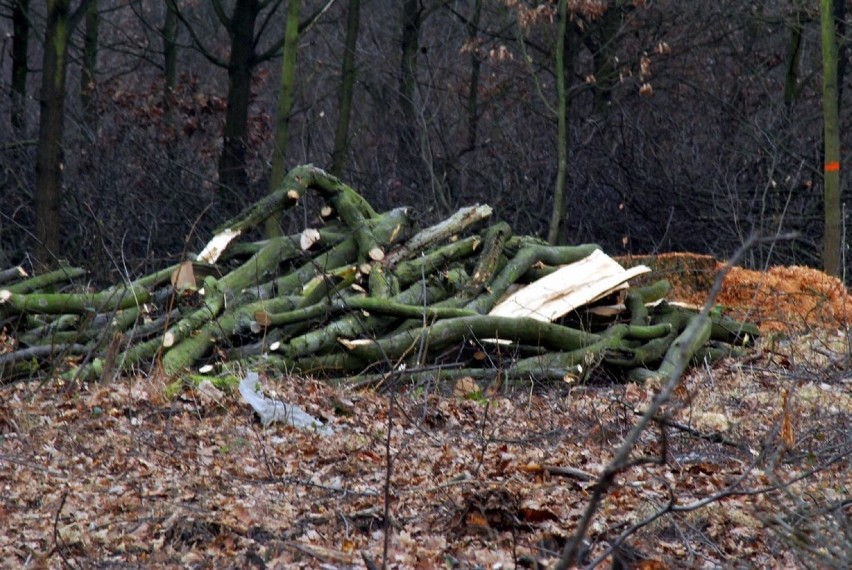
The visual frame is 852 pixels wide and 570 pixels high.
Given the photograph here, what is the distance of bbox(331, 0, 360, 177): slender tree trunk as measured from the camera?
17.2 meters

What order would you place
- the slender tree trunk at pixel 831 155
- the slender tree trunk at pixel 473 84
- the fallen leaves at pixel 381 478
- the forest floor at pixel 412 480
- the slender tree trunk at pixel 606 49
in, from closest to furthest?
1. the forest floor at pixel 412 480
2. the fallen leaves at pixel 381 478
3. the slender tree trunk at pixel 831 155
4. the slender tree trunk at pixel 606 49
5. the slender tree trunk at pixel 473 84

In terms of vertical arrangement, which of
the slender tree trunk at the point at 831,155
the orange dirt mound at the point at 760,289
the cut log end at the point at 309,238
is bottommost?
the orange dirt mound at the point at 760,289

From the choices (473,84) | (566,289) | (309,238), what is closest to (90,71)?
(473,84)

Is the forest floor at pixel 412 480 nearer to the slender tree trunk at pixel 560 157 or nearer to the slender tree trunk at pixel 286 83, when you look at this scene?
the slender tree trunk at pixel 286 83

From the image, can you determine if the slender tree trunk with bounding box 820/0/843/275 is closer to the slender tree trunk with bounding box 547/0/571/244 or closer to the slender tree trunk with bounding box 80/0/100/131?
the slender tree trunk with bounding box 547/0/571/244

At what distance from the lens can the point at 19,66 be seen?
1747cm

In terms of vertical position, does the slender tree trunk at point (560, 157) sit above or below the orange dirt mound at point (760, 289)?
above

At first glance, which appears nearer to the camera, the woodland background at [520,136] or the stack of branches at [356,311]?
the stack of branches at [356,311]

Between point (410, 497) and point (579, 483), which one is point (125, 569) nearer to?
point (410, 497)

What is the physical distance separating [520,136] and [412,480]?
1322 centimetres

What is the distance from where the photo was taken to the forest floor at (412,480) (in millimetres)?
4586

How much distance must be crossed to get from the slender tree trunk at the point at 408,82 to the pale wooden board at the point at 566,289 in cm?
862

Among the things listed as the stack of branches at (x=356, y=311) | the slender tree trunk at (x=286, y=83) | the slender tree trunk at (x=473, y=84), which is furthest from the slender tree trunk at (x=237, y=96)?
the stack of branches at (x=356, y=311)

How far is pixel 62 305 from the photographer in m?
8.82
